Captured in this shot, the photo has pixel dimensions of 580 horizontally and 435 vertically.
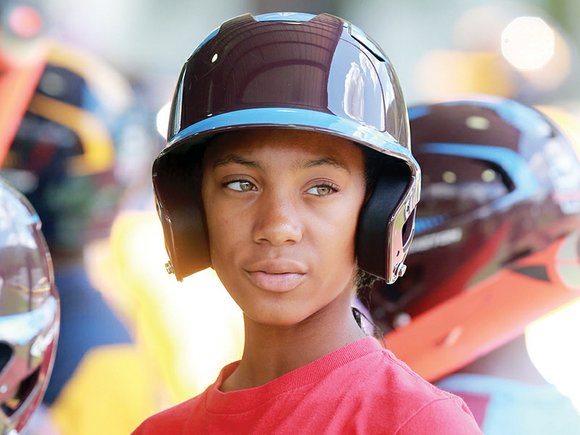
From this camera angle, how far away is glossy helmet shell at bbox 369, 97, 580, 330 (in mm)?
2688

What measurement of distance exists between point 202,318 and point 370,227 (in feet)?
5.57

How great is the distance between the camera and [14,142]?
3.10m

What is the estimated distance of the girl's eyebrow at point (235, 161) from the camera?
60.6 inches

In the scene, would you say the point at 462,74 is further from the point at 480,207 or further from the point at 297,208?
the point at 297,208

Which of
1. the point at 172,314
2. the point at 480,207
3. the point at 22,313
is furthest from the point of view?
the point at 172,314

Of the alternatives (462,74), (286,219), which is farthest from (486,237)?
(286,219)

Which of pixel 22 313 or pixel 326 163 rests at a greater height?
pixel 326 163

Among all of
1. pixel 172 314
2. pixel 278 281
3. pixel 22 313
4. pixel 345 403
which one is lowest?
pixel 172 314

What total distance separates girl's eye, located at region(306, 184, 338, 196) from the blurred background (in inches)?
61.1

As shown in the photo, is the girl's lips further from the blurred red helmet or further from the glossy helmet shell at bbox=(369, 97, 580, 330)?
the blurred red helmet

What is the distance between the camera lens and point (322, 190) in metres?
1.53

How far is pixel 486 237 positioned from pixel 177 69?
1141 mm

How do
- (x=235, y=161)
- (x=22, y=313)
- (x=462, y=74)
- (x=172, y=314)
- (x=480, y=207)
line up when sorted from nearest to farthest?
(x=235, y=161) → (x=22, y=313) → (x=480, y=207) → (x=462, y=74) → (x=172, y=314)

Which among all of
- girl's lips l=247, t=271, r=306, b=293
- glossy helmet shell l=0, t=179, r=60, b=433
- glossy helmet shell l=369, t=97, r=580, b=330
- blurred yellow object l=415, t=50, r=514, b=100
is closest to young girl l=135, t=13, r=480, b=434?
girl's lips l=247, t=271, r=306, b=293
